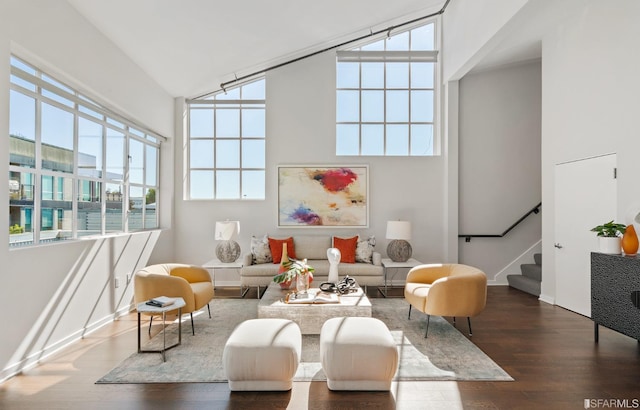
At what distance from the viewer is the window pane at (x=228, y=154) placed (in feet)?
22.5

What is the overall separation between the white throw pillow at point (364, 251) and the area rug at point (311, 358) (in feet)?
4.88

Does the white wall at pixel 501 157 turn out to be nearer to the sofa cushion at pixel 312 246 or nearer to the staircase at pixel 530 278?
the staircase at pixel 530 278

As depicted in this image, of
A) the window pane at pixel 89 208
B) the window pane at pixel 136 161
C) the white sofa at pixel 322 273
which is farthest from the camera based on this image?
the white sofa at pixel 322 273

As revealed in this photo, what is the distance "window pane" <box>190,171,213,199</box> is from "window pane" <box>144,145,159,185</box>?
2.11 feet

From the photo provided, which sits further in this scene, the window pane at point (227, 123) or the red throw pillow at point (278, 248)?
the window pane at point (227, 123)

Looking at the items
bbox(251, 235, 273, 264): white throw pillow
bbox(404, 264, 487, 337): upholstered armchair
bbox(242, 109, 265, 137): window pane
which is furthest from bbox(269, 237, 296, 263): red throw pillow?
bbox(404, 264, 487, 337): upholstered armchair

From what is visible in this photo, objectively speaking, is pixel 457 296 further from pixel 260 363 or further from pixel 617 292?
pixel 260 363

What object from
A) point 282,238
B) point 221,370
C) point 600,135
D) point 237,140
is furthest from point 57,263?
point 600,135

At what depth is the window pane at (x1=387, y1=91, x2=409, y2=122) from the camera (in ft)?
22.5

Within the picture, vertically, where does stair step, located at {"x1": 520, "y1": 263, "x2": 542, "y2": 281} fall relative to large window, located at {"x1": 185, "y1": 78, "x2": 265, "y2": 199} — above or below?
below

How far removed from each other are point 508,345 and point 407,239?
2535 millimetres

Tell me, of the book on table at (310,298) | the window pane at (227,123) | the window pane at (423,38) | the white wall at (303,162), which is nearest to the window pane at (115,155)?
the white wall at (303,162)

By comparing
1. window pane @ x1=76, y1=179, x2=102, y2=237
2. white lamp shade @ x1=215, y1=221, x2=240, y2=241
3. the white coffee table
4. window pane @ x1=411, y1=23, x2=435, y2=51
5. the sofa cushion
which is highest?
window pane @ x1=411, y1=23, x2=435, y2=51

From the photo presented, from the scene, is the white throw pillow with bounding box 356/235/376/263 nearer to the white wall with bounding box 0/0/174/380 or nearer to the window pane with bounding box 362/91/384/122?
the window pane with bounding box 362/91/384/122
